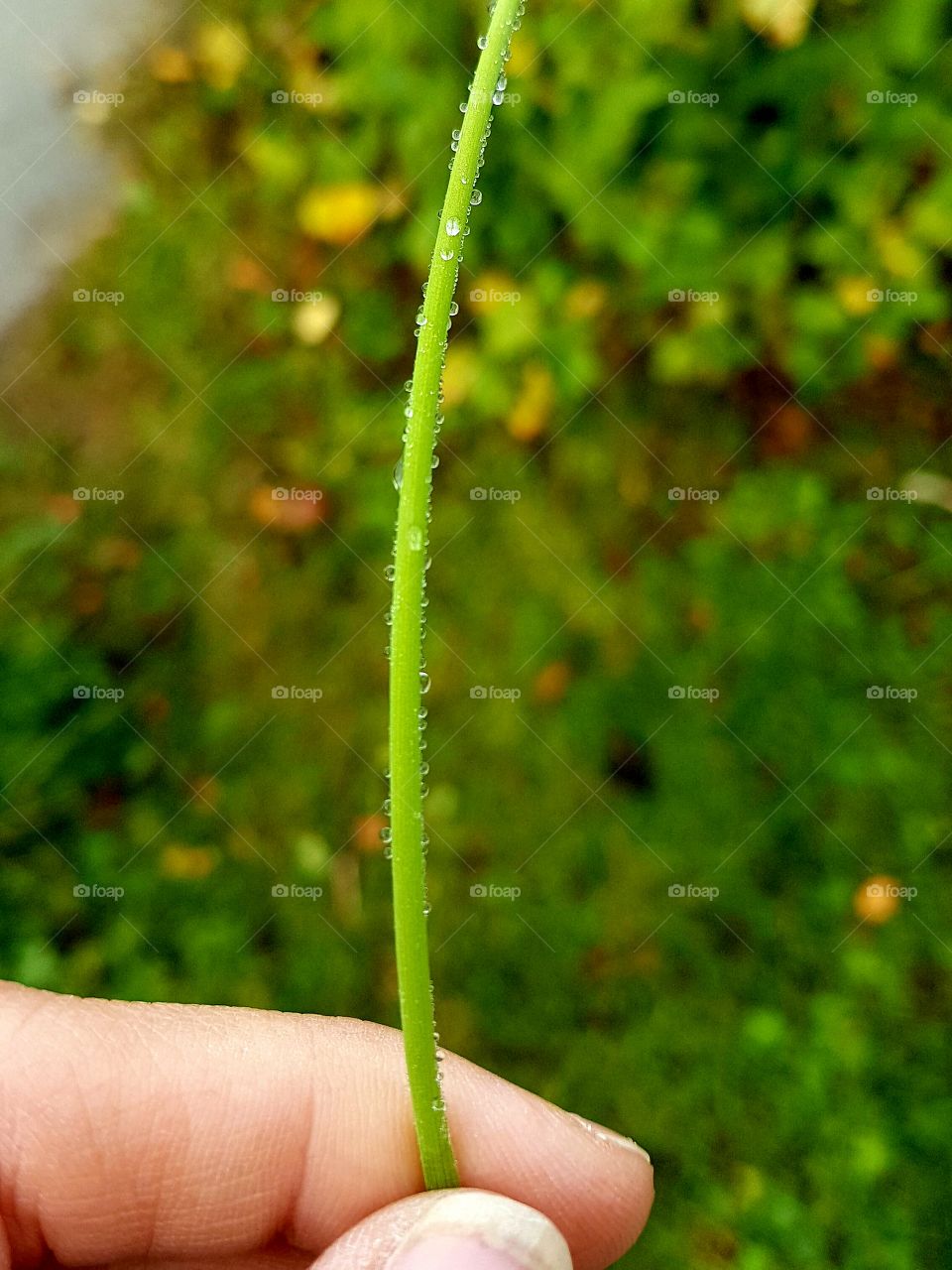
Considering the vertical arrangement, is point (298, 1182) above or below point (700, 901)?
above

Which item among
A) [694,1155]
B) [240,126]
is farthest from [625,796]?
[240,126]

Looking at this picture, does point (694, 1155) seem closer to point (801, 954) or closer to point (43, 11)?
point (801, 954)

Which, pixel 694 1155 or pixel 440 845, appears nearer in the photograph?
pixel 694 1155

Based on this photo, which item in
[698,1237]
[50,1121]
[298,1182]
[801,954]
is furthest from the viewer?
[801,954]

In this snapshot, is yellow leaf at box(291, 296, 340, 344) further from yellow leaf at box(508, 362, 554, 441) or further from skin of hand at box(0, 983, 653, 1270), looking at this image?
skin of hand at box(0, 983, 653, 1270)

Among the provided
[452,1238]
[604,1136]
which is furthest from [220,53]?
[452,1238]

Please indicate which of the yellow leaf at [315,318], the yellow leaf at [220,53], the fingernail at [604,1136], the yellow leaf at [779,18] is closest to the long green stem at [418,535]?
the fingernail at [604,1136]

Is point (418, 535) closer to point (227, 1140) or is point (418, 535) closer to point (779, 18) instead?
point (227, 1140)
